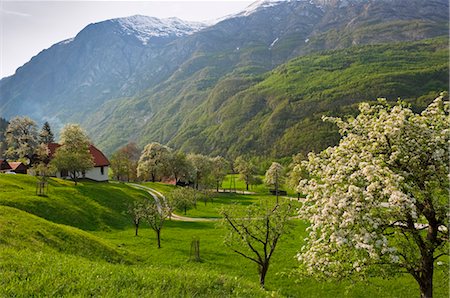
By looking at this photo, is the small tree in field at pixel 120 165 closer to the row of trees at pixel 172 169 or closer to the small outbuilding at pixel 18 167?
the row of trees at pixel 172 169

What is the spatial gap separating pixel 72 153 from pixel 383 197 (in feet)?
260

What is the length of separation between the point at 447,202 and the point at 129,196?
75.2 metres

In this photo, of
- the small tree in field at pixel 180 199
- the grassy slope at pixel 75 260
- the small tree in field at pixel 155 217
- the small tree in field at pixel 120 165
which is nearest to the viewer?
the grassy slope at pixel 75 260

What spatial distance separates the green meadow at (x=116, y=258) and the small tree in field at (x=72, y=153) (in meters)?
5.23

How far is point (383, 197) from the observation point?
14922 mm

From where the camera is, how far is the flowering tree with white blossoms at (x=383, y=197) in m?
14.4

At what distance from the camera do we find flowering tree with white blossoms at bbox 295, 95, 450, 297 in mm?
14406

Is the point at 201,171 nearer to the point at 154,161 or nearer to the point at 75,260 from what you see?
the point at 154,161

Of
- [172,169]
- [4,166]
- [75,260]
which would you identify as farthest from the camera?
[172,169]

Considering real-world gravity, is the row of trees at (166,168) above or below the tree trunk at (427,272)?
above

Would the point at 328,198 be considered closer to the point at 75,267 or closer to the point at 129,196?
the point at 75,267

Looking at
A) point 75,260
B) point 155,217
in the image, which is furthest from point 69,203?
point 75,260

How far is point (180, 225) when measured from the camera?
6806cm

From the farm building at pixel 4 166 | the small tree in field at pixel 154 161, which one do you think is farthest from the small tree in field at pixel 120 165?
the farm building at pixel 4 166
